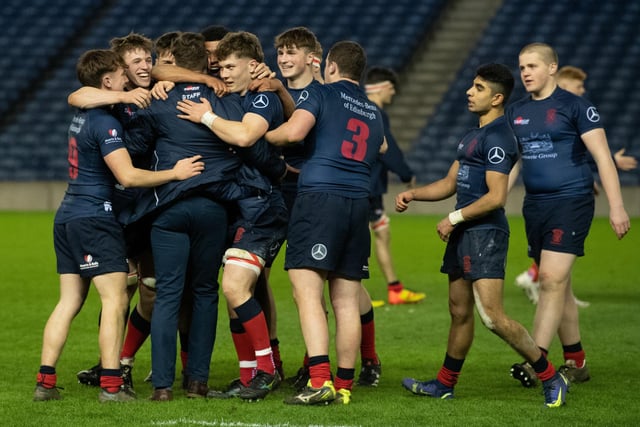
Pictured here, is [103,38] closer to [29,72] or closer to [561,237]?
[29,72]

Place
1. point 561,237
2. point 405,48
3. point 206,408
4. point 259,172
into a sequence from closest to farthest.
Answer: point 206,408, point 259,172, point 561,237, point 405,48

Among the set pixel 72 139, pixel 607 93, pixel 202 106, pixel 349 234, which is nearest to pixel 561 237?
pixel 349 234

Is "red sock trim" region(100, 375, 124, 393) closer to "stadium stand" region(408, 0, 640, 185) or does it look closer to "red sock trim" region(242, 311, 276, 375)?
"red sock trim" region(242, 311, 276, 375)

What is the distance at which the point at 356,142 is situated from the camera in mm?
6395

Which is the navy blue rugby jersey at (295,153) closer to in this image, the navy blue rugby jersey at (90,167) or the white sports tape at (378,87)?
the navy blue rugby jersey at (90,167)

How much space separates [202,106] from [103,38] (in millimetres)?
20560

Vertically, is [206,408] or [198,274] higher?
[198,274]

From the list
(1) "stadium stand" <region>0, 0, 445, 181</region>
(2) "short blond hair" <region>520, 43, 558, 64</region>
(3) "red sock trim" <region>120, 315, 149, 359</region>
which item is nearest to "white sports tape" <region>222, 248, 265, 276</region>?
(3) "red sock trim" <region>120, 315, 149, 359</region>

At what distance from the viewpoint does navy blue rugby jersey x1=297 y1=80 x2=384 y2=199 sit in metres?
6.32

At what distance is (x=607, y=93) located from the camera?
2283 cm

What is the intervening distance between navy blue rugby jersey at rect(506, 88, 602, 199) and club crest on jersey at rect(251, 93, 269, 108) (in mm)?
1750

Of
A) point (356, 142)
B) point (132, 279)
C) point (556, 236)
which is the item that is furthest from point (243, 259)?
point (556, 236)

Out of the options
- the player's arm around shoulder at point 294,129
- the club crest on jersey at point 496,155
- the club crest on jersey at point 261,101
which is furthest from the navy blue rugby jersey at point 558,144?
the club crest on jersey at point 261,101

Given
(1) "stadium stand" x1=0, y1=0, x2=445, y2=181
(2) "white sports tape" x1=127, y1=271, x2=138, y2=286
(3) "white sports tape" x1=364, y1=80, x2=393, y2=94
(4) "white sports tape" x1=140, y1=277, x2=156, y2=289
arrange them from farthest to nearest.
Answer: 1. (1) "stadium stand" x1=0, y1=0, x2=445, y2=181
2. (3) "white sports tape" x1=364, y1=80, x2=393, y2=94
3. (2) "white sports tape" x1=127, y1=271, x2=138, y2=286
4. (4) "white sports tape" x1=140, y1=277, x2=156, y2=289
